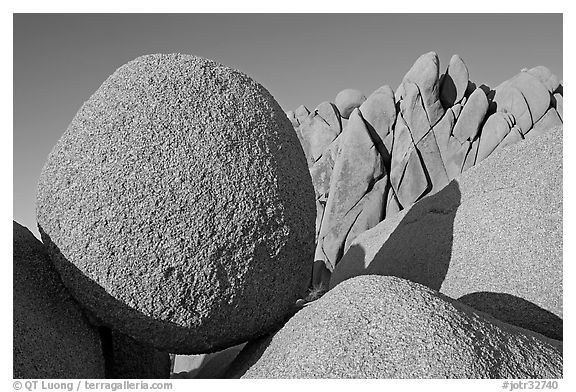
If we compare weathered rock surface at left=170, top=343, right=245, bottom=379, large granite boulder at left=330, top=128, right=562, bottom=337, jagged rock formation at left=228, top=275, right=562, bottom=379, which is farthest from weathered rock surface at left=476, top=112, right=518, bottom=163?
jagged rock formation at left=228, top=275, right=562, bottom=379

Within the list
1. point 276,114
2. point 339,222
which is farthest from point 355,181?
point 276,114

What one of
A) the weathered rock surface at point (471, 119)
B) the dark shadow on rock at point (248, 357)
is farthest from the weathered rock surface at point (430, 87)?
the dark shadow on rock at point (248, 357)

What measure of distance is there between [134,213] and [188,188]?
0.32 meters

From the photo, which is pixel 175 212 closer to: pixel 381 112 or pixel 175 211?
pixel 175 211

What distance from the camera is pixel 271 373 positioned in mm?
2773

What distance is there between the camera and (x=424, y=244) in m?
4.72

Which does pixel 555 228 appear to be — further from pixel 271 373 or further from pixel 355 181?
pixel 355 181

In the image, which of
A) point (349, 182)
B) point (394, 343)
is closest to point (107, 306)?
point (394, 343)

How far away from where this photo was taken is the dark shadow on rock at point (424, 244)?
14.8ft

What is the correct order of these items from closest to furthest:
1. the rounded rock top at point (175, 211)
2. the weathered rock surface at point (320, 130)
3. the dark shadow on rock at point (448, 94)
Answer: the rounded rock top at point (175, 211) < the dark shadow on rock at point (448, 94) < the weathered rock surface at point (320, 130)

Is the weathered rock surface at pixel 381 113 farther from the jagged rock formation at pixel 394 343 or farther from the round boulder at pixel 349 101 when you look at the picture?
the jagged rock formation at pixel 394 343

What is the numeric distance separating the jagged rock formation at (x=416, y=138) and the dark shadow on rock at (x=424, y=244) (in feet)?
26.6

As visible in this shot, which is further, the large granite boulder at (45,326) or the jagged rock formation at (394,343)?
the large granite boulder at (45,326)

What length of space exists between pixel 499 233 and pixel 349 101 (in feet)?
42.8
